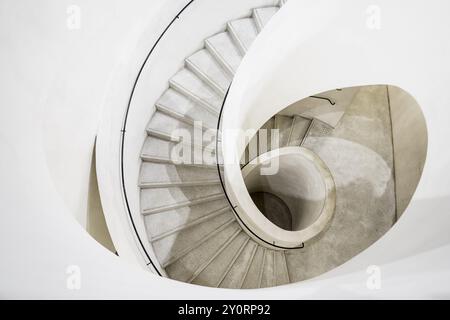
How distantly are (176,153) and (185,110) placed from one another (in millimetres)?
729

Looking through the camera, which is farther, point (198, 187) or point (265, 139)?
point (265, 139)

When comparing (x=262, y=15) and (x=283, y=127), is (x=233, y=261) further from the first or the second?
(x=262, y=15)

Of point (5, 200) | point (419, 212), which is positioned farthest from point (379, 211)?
point (5, 200)

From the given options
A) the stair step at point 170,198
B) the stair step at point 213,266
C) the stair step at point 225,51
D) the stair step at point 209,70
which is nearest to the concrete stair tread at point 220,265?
the stair step at point 213,266

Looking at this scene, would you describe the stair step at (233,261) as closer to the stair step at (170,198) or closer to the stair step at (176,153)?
the stair step at (170,198)

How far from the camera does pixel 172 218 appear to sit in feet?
15.6

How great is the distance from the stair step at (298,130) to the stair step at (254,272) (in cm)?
224

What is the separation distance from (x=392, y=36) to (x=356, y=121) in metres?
2.81

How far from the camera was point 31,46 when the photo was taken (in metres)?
2.53

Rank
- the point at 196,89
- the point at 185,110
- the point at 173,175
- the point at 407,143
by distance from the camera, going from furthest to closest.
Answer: the point at 407,143 < the point at 196,89 < the point at 185,110 < the point at 173,175

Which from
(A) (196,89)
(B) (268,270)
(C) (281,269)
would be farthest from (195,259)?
(A) (196,89)

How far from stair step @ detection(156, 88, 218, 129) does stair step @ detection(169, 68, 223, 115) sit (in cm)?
9
